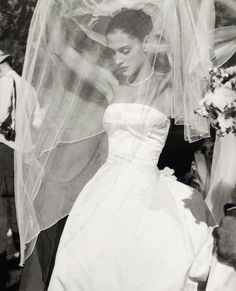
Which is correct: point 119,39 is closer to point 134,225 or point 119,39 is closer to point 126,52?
point 126,52

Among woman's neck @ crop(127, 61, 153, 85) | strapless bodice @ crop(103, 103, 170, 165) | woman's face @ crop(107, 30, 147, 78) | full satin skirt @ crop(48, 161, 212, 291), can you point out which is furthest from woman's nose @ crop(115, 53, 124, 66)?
full satin skirt @ crop(48, 161, 212, 291)

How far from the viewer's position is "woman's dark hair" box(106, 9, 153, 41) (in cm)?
303

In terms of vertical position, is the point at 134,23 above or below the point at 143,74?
above

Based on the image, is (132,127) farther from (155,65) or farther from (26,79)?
(26,79)

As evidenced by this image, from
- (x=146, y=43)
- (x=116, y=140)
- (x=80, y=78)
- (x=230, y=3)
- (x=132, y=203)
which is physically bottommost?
(x=132, y=203)

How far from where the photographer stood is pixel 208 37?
297 cm

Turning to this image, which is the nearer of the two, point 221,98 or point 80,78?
point 221,98

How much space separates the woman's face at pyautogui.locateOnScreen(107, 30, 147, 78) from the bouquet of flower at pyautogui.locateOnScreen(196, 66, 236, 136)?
57 centimetres

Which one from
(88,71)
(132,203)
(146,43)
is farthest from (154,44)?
(132,203)

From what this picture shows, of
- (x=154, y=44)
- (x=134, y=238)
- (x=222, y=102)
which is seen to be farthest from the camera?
(x=154, y=44)

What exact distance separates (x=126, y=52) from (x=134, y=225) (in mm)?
923

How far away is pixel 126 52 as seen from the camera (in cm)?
307

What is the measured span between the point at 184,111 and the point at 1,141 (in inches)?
81.0

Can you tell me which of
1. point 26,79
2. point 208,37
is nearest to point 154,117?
point 208,37
